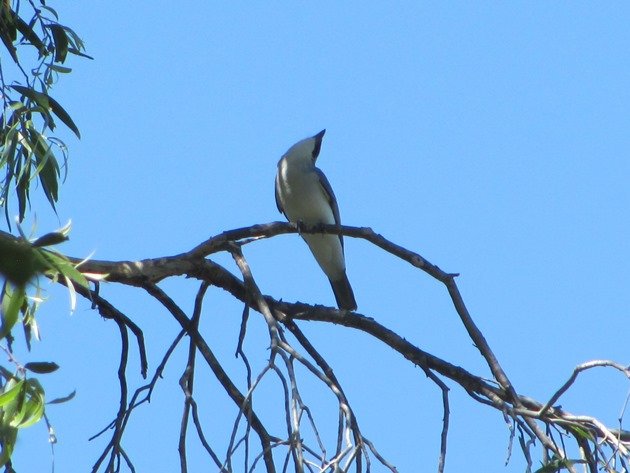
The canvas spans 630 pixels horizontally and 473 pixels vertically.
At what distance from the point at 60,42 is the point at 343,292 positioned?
2778 mm

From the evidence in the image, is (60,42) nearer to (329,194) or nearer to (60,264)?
(60,264)

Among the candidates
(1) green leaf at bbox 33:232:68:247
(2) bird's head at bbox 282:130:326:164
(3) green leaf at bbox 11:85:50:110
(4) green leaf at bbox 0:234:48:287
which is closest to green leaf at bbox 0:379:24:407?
(1) green leaf at bbox 33:232:68:247

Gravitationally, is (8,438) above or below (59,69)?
below

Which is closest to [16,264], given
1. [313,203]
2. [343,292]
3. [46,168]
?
[46,168]

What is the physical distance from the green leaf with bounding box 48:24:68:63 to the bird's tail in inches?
105

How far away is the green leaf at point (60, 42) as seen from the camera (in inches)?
121

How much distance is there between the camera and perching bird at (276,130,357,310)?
5.02 m

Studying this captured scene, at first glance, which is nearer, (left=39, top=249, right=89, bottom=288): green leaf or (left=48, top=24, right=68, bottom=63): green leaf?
(left=39, top=249, right=89, bottom=288): green leaf

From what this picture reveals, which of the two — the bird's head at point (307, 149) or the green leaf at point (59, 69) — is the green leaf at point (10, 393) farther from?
the bird's head at point (307, 149)

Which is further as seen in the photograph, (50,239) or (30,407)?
(30,407)

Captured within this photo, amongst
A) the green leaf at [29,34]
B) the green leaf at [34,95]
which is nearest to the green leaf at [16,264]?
the green leaf at [34,95]

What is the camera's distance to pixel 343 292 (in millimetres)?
5453

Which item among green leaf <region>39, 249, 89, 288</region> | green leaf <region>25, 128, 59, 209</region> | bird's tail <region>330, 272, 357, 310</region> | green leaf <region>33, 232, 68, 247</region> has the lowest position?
green leaf <region>33, 232, 68, 247</region>

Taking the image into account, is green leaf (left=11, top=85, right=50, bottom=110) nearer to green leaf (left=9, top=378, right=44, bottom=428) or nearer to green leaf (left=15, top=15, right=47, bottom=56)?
green leaf (left=15, top=15, right=47, bottom=56)
